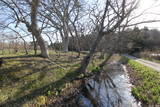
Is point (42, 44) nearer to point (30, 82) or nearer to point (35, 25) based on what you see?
point (35, 25)

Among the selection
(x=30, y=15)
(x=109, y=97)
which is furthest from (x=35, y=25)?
(x=109, y=97)

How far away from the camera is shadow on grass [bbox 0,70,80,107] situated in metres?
4.33

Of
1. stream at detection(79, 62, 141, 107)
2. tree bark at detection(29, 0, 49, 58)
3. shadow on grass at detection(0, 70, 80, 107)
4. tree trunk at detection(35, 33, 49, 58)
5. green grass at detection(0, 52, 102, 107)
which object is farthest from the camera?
tree trunk at detection(35, 33, 49, 58)

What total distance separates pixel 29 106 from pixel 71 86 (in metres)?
2.74

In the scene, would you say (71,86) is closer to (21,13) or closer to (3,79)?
(3,79)

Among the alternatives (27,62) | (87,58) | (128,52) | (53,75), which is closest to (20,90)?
(53,75)

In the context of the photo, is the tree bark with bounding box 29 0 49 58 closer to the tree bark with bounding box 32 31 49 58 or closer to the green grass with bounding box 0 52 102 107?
the tree bark with bounding box 32 31 49 58

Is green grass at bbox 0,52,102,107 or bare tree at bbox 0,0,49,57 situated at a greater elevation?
bare tree at bbox 0,0,49,57

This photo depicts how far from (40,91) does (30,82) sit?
0.75 meters

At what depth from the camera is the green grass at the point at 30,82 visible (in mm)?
4664

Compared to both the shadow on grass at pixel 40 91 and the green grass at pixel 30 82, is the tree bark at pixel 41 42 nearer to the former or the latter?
the green grass at pixel 30 82

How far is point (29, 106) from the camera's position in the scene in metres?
4.45

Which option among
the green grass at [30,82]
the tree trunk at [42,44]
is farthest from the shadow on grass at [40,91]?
the tree trunk at [42,44]

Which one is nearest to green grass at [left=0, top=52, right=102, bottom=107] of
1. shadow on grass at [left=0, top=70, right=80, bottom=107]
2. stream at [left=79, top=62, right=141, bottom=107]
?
shadow on grass at [left=0, top=70, right=80, bottom=107]
